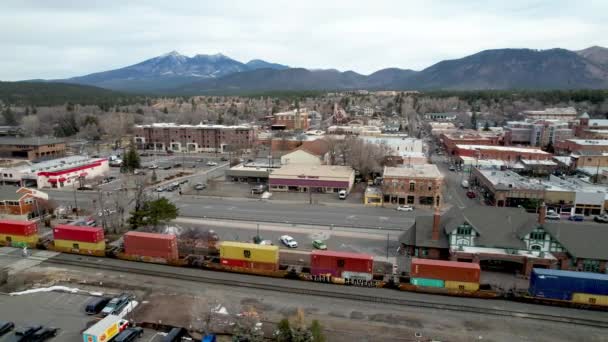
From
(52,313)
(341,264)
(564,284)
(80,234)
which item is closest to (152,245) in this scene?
(80,234)

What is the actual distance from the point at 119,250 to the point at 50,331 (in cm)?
996

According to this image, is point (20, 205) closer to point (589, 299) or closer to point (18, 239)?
point (18, 239)

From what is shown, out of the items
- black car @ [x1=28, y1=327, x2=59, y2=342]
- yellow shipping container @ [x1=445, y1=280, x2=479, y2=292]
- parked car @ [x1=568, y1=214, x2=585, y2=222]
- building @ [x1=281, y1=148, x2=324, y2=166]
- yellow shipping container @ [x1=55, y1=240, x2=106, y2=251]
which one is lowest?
parked car @ [x1=568, y1=214, x2=585, y2=222]

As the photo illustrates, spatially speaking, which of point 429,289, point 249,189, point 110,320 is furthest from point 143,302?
point 249,189

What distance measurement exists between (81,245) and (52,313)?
837 cm

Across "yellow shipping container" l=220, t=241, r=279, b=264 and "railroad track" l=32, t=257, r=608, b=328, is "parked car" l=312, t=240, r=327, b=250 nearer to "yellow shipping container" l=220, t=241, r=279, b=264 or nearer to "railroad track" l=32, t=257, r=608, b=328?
"yellow shipping container" l=220, t=241, r=279, b=264

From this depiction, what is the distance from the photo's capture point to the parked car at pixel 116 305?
19.9 meters

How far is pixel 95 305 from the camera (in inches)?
792

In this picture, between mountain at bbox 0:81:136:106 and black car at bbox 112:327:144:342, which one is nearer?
black car at bbox 112:327:144:342

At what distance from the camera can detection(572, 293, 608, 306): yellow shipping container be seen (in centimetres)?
2052

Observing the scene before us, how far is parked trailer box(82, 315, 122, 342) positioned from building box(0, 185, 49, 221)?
80.7ft

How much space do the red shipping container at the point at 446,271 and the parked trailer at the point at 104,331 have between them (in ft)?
52.5

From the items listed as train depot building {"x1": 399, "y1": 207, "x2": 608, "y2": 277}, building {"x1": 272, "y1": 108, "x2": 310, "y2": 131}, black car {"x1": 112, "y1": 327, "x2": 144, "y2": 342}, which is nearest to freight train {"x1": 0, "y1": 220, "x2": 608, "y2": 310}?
Result: train depot building {"x1": 399, "y1": 207, "x2": 608, "y2": 277}

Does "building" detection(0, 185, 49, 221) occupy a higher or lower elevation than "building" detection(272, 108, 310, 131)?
lower
